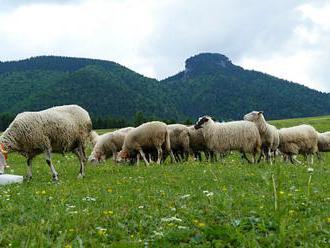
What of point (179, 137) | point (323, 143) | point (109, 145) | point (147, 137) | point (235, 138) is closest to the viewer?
point (235, 138)

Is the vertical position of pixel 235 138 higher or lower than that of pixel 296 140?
higher

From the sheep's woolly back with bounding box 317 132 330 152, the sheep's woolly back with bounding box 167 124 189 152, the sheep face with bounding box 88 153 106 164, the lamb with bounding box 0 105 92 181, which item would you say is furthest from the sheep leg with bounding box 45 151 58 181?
the sheep's woolly back with bounding box 317 132 330 152

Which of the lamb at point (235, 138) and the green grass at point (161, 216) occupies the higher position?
the lamb at point (235, 138)

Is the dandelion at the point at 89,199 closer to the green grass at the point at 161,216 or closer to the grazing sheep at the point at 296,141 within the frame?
the green grass at the point at 161,216

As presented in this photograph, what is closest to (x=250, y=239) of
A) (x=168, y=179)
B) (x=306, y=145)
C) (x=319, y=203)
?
(x=319, y=203)

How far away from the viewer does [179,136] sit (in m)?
26.4

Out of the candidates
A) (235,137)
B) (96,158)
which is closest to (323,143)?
(235,137)

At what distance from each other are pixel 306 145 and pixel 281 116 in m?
176

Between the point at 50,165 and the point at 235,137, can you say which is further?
the point at 235,137

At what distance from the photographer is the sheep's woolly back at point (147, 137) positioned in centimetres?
2436

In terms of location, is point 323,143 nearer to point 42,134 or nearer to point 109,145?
point 109,145

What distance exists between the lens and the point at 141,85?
18725 cm

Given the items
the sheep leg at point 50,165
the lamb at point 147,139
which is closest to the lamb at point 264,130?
the lamb at point 147,139

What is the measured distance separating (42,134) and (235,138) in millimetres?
10541
